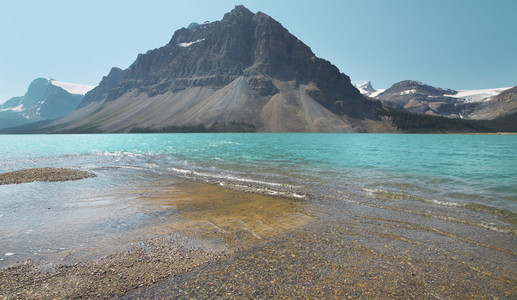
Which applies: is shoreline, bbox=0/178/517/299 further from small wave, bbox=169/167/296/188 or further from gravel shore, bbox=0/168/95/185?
gravel shore, bbox=0/168/95/185

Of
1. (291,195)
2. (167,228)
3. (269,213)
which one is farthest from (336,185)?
(167,228)

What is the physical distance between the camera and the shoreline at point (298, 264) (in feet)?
26.2

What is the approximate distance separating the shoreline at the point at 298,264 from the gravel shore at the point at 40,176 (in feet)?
75.7

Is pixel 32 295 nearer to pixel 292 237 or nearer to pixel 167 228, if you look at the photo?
pixel 167 228

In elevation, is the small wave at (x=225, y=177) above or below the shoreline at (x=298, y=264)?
below

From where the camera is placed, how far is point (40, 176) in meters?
29.1

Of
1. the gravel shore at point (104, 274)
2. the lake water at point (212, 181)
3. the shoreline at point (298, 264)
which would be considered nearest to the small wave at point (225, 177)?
the lake water at point (212, 181)

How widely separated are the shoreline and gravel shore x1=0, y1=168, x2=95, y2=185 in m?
23.1

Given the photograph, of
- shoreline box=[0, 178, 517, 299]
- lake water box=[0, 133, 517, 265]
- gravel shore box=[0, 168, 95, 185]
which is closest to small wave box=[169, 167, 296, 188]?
lake water box=[0, 133, 517, 265]

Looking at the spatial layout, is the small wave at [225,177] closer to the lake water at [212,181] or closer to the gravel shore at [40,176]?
the lake water at [212,181]

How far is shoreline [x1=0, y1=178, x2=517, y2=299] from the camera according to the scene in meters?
7.97

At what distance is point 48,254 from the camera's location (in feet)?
34.3

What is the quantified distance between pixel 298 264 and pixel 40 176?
33.2 metres

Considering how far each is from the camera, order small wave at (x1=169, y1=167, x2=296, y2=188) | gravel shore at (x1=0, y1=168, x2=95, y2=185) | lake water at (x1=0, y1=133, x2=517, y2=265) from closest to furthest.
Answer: lake water at (x1=0, y1=133, x2=517, y2=265)
small wave at (x1=169, y1=167, x2=296, y2=188)
gravel shore at (x1=0, y1=168, x2=95, y2=185)
